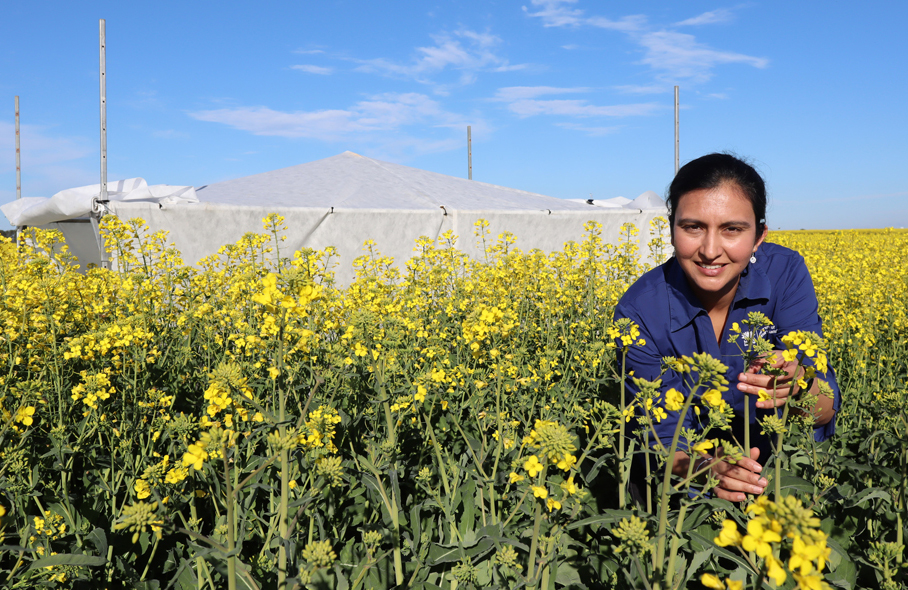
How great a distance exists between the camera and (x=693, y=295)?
2.99m

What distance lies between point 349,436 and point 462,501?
657mm

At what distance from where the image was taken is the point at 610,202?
1386 cm

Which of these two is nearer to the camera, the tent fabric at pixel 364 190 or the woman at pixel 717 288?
the woman at pixel 717 288

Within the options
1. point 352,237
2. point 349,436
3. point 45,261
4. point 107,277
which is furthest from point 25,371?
point 352,237

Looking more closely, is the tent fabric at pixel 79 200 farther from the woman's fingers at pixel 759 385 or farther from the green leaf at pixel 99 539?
the woman's fingers at pixel 759 385

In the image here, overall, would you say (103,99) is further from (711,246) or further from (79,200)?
(711,246)

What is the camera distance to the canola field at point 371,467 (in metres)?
1.47

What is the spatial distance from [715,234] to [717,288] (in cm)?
29

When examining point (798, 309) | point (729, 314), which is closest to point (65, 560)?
point (729, 314)

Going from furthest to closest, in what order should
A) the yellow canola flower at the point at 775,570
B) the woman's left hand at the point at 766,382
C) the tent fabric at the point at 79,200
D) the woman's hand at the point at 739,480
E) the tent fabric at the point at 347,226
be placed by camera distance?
1. the tent fabric at the point at 347,226
2. the tent fabric at the point at 79,200
3. the woman's hand at the point at 739,480
4. the woman's left hand at the point at 766,382
5. the yellow canola flower at the point at 775,570

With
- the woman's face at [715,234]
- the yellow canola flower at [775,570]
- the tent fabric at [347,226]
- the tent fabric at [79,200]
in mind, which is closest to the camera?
the yellow canola flower at [775,570]

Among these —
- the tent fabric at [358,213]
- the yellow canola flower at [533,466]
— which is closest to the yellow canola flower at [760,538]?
the yellow canola flower at [533,466]

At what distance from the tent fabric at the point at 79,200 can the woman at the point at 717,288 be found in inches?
308

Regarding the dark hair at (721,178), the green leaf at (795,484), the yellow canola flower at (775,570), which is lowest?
the green leaf at (795,484)
